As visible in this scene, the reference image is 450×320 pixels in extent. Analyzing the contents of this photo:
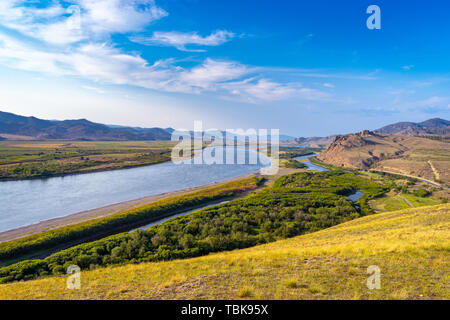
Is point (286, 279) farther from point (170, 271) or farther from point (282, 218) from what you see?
point (282, 218)

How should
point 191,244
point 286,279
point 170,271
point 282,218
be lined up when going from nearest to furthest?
point 286,279 → point 170,271 → point 191,244 → point 282,218

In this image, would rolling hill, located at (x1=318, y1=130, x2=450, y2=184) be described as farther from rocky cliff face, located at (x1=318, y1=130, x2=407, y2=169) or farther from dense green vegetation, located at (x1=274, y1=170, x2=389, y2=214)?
dense green vegetation, located at (x1=274, y1=170, x2=389, y2=214)

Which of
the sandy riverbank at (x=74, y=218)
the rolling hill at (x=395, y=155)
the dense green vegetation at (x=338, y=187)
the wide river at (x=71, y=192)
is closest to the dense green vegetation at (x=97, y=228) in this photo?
the sandy riverbank at (x=74, y=218)

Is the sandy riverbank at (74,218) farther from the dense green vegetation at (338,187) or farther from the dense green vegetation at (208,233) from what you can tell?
the dense green vegetation at (338,187)

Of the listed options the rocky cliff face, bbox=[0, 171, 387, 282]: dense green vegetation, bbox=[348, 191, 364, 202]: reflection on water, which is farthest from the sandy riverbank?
the rocky cliff face
